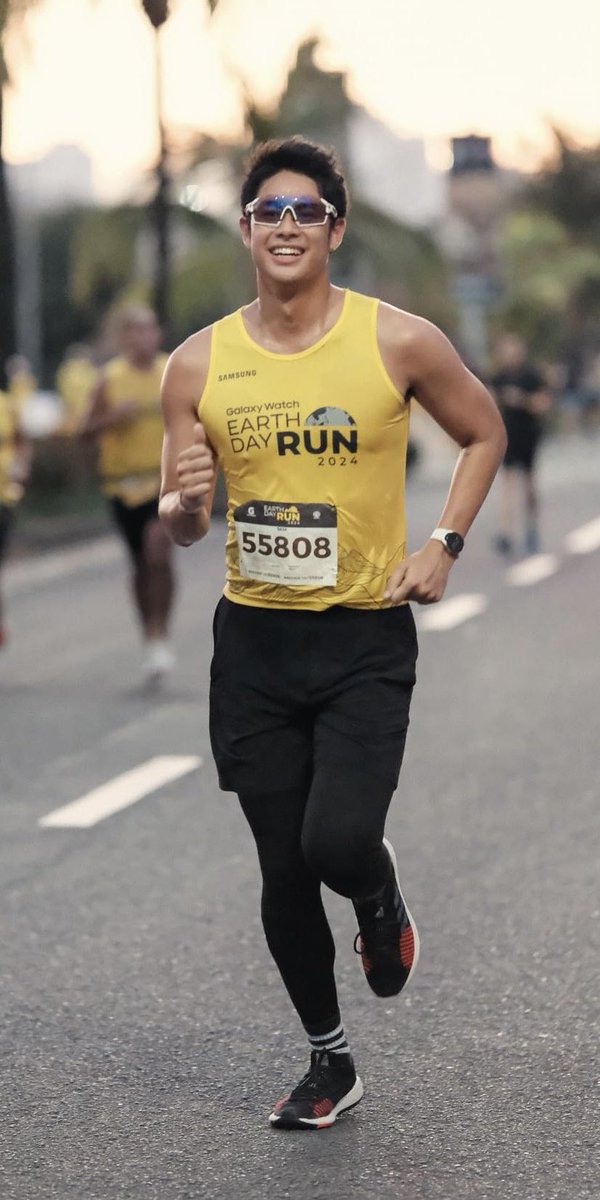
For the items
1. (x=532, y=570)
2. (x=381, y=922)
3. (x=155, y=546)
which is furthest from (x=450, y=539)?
(x=532, y=570)

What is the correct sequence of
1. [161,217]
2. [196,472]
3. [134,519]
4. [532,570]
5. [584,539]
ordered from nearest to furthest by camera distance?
[196,472] < [134,519] < [532,570] < [584,539] < [161,217]

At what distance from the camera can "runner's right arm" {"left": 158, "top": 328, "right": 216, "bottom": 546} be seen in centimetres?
432

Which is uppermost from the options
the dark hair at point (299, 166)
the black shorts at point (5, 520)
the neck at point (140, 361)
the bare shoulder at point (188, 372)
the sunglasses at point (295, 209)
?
the dark hair at point (299, 166)

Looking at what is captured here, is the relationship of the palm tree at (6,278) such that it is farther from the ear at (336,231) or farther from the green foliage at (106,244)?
the ear at (336,231)

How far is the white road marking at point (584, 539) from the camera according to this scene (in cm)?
1841

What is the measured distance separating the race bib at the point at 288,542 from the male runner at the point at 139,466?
660 cm

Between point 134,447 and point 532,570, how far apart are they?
620cm

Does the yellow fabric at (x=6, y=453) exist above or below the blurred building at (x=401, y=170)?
above

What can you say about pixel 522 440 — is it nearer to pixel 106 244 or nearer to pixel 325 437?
pixel 106 244

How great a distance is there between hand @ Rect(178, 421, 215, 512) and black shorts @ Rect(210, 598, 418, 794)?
0.32m

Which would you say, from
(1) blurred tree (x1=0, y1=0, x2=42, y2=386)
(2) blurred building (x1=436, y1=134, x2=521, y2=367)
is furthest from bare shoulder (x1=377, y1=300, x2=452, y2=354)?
(2) blurred building (x1=436, y1=134, x2=521, y2=367)

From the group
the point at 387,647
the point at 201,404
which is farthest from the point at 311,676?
the point at 201,404

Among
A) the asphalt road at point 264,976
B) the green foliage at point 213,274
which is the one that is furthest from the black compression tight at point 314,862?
the green foliage at point 213,274

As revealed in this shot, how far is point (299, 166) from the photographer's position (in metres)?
4.37
